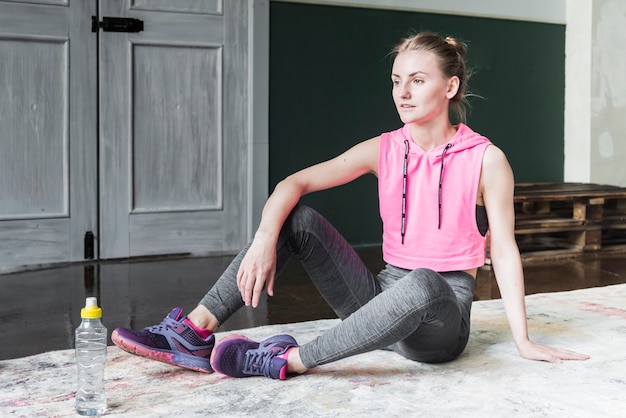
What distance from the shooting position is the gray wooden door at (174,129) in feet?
15.0

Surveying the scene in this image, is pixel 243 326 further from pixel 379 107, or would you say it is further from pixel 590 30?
pixel 590 30

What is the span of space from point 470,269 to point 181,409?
0.86 metres

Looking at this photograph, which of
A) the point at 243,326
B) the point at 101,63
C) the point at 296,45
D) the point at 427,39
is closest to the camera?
the point at 427,39

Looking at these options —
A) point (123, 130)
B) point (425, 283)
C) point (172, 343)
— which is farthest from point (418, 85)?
point (123, 130)

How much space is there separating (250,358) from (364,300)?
344 mm

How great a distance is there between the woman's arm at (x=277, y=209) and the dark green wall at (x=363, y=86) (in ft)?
8.33

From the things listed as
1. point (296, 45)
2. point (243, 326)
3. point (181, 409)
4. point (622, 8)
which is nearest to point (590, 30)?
point (622, 8)

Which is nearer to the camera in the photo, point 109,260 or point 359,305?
point 359,305

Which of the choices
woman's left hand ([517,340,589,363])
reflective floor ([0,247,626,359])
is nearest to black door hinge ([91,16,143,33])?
reflective floor ([0,247,626,359])

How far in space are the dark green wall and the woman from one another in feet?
8.41

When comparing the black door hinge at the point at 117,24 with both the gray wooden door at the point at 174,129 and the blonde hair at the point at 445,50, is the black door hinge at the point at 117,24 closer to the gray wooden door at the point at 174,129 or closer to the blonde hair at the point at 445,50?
the gray wooden door at the point at 174,129

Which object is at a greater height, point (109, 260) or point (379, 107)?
point (379, 107)

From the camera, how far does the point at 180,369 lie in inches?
94.3

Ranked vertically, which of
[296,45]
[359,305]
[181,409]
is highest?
[296,45]
